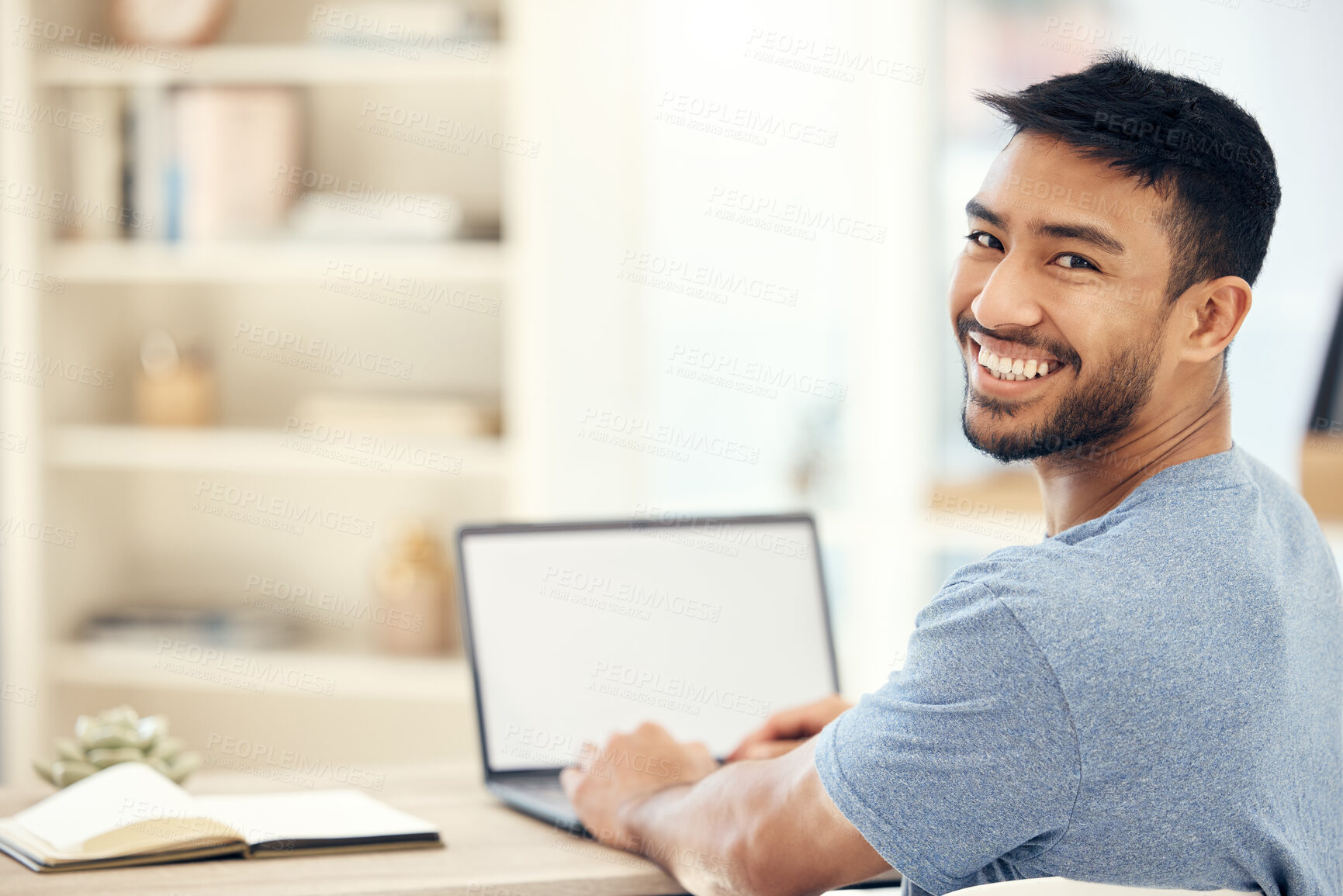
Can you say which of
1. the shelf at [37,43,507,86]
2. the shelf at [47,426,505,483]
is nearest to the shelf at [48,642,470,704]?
the shelf at [47,426,505,483]

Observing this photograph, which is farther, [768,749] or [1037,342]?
[768,749]

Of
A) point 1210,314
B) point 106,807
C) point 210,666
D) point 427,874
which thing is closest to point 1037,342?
point 1210,314

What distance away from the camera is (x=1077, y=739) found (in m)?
1.00

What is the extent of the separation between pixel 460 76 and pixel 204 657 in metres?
1.41

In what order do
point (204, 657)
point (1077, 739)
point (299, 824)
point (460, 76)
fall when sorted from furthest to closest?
point (204, 657), point (460, 76), point (299, 824), point (1077, 739)

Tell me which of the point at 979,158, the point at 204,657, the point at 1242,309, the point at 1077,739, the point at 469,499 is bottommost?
the point at 204,657

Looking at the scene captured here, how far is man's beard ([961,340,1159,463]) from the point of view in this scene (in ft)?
3.85

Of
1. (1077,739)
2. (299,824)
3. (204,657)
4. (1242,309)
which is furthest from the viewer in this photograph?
(204,657)

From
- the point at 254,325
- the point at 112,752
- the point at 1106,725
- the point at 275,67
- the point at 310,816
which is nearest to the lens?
the point at 1106,725

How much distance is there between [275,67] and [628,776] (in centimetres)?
203

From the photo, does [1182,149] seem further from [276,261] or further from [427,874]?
[276,261]

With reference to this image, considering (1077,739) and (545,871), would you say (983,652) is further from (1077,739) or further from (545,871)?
(545,871)

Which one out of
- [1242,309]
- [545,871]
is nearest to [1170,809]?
[1242,309]

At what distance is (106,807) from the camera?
1338 mm
